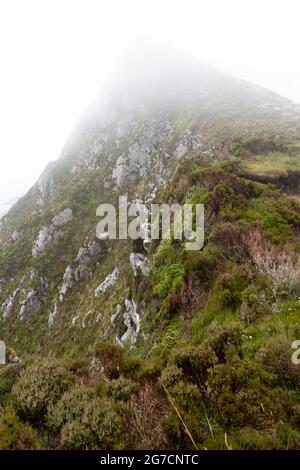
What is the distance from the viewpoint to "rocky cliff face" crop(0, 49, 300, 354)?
99.1 feet

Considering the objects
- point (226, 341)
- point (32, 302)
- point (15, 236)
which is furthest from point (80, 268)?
point (226, 341)

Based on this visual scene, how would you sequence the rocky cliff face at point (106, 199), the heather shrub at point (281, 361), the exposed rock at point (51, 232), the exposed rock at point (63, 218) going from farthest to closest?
1. the exposed rock at point (63, 218)
2. the exposed rock at point (51, 232)
3. the rocky cliff face at point (106, 199)
4. the heather shrub at point (281, 361)

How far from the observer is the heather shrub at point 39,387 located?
6.71 metres

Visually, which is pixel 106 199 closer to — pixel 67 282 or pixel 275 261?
pixel 67 282

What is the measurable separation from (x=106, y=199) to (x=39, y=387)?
53.1 metres

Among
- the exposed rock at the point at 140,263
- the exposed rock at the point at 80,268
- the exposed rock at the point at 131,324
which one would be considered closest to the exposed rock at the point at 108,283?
the exposed rock at the point at 80,268

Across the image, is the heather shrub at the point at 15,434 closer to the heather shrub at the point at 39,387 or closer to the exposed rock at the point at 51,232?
the heather shrub at the point at 39,387

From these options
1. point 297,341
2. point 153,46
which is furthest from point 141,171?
point 153,46

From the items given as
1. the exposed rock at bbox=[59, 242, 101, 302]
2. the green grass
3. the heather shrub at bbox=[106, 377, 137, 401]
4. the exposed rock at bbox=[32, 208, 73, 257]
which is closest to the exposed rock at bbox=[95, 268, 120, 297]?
the exposed rock at bbox=[59, 242, 101, 302]

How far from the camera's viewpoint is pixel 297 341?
8.18 meters

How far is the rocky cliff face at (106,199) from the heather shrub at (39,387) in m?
7.63

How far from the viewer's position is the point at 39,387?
723 centimetres

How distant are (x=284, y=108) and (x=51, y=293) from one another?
50963mm

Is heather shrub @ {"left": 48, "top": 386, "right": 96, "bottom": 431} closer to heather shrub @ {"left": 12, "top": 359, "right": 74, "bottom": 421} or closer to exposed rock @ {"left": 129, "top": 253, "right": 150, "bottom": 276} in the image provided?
heather shrub @ {"left": 12, "top": 359, "right": 74, "bottom": 421}
